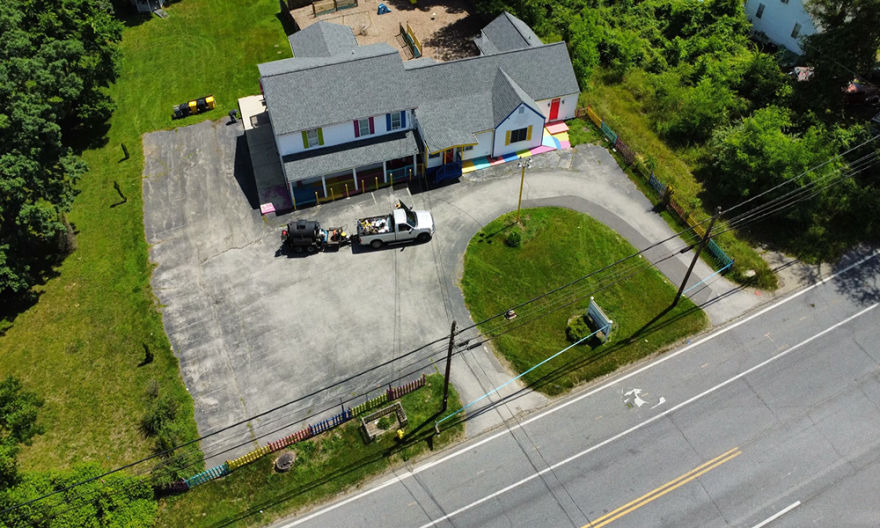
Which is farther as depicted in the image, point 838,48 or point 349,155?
point 838,48

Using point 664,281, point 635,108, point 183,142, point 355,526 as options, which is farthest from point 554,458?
point 183,142

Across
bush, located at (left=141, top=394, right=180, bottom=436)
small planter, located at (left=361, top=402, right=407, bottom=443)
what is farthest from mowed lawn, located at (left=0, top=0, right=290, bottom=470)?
small planter, located at (left=361, top=402, right=407, bottom=443)

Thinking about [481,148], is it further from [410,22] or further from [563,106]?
[410,22]

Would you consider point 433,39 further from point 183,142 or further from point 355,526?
point 355,526

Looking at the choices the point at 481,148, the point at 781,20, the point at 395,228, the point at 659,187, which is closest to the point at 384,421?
the point at 395,228

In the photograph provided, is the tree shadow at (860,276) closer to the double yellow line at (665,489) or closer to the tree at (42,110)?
the double yellow line at (665,489)

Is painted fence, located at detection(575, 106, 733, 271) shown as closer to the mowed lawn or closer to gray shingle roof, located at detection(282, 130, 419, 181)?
gray shingle roof, located at detection(282, 130, 419, 181)
